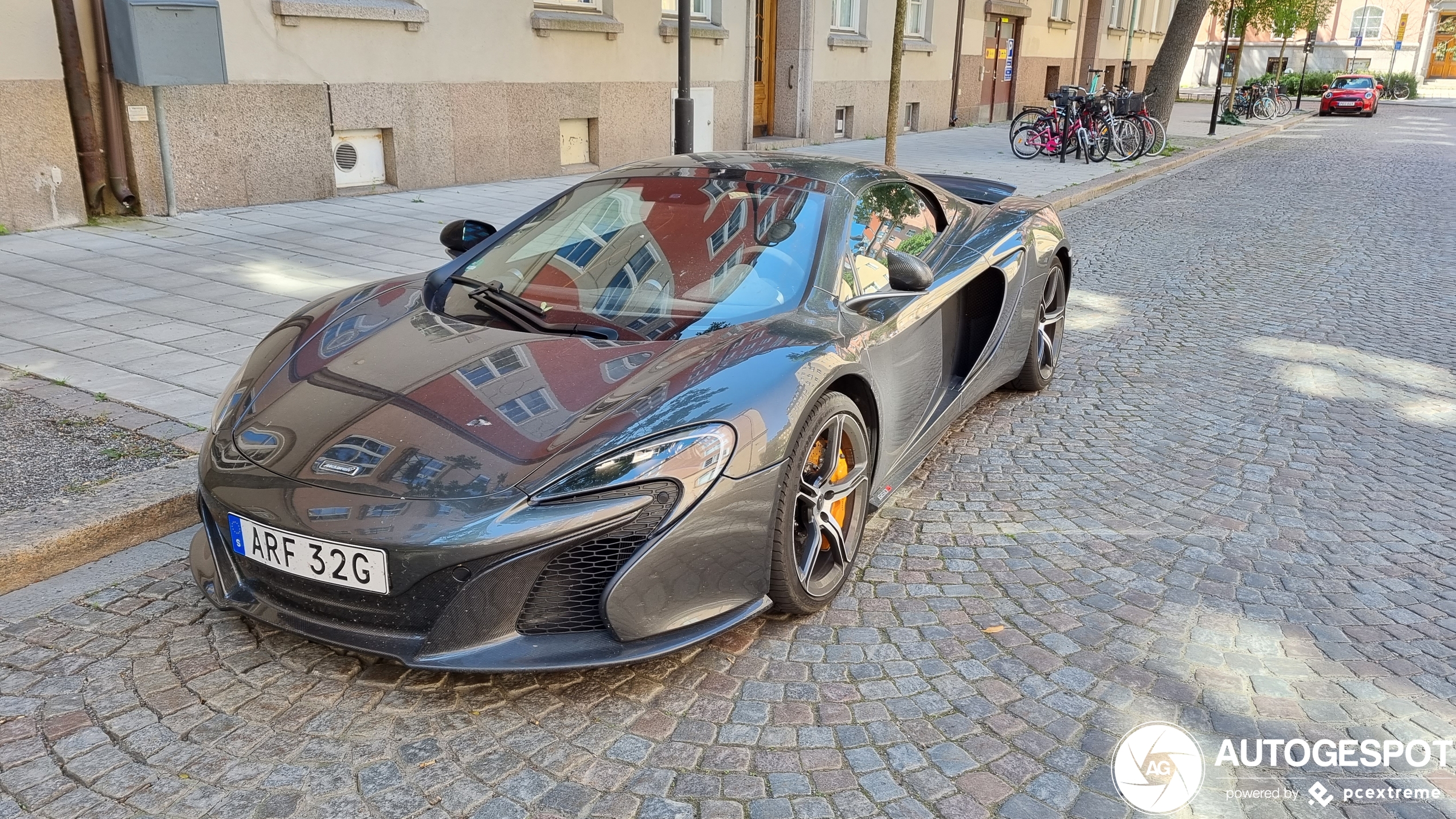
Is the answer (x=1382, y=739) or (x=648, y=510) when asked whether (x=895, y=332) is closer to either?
(x=648, y=510)

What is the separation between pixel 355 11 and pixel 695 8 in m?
6.03

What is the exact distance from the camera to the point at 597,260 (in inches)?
144

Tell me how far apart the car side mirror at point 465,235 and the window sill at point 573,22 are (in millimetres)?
8671

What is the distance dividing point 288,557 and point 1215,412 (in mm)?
4465

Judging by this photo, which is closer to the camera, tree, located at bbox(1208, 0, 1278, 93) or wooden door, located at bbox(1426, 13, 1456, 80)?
tree, located at bbox(1208, 0, 1278, 93)

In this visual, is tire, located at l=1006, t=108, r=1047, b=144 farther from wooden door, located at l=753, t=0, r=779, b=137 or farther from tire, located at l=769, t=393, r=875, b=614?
tire, located at l=769, t=393, r=875, b=614

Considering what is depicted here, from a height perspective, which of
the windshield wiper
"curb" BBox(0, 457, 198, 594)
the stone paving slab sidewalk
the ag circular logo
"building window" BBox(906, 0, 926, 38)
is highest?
"building window" BBox(906, 0, 926, 38)

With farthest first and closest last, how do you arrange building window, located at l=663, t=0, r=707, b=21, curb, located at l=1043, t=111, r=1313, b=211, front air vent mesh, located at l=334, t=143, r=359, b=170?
building window, located at l=663, t=0, r=707, b=21
curb, located at l=1043, t=111, r=1313, b=211
front air vent mesh, located at l=334, t=143, r=359, b=170

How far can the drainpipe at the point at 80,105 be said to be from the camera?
8.09 metres

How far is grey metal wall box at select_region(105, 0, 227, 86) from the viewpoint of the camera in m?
8.13

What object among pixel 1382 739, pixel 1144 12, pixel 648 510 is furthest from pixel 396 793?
pixel 1144 12

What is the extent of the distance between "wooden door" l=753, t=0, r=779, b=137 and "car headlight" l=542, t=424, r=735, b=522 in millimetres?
15021

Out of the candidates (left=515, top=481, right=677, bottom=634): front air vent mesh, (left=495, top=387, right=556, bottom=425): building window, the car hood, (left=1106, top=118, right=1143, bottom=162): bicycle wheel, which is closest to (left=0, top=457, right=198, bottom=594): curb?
the car hood

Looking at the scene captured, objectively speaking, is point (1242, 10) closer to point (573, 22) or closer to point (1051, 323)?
point (573, 22)
